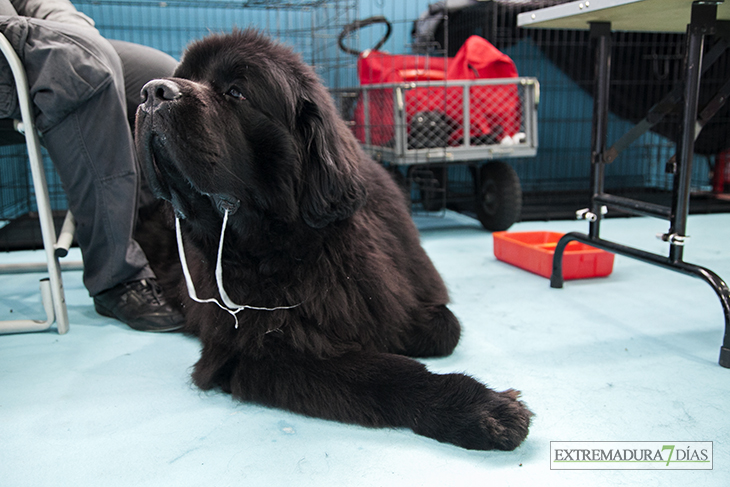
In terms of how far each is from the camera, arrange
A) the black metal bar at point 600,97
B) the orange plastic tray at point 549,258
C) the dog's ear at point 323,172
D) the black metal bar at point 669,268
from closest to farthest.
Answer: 1. the dog's ear at point 323,172
2. the black metal bar at point 669,268
3. the black metal bar at point 600,97
4. the orange plastic tray at point 549,258

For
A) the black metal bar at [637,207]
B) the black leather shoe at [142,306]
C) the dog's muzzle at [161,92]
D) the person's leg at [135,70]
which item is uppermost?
the person's leg at [135,70]

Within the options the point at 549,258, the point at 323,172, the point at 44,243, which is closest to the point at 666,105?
the point at 549,258

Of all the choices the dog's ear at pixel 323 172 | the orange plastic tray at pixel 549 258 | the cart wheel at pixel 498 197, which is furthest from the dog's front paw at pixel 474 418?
the cart wheel at pixel 498 197

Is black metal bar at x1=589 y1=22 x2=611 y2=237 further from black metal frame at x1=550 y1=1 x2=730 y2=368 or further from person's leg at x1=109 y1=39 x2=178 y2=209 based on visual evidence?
person's leg at x1=109 y1=39 x2=178 y2=209

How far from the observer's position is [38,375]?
1421 millimetres

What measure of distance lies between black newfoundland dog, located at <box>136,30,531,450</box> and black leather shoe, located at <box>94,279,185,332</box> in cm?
47

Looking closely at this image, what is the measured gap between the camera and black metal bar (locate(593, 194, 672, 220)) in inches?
70.4

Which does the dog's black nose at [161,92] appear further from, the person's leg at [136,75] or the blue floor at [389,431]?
the person's leg at [136,75]

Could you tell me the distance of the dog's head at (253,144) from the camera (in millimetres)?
1112

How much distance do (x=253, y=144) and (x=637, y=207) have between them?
4.67 feet

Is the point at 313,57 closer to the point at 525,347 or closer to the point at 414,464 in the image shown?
the point at 525,347

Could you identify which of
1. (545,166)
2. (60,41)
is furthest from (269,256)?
(545,166)

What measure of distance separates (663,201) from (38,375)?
4.08 metres

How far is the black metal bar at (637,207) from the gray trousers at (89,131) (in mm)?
1708
